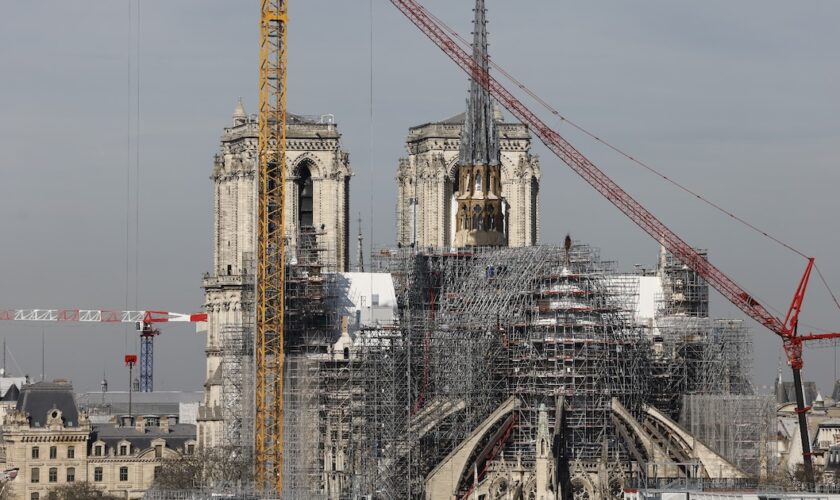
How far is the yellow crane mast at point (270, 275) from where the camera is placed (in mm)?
164625

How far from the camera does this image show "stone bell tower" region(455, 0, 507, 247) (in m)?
188

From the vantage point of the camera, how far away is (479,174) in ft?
624

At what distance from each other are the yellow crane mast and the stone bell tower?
17.5 m

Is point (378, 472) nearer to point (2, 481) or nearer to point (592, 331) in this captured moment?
point (592, 331)

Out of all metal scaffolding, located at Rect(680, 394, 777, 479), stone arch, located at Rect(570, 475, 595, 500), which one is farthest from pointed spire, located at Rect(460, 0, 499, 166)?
stone arch, located at Rect(570, 475, 595, 500)

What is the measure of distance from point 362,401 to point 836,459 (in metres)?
34.6

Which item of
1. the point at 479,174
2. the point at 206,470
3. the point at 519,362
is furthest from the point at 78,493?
the point at 479,174

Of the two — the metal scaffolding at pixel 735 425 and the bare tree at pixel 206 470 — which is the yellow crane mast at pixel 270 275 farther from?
the metal scaffolding at pixel 735 425

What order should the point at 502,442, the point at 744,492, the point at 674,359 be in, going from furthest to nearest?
the point at 674,359 < the point at 502,442 < the point at 744,492

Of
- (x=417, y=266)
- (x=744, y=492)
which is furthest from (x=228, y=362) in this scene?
(x=744, y=492)

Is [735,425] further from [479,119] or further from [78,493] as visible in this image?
[78,493]

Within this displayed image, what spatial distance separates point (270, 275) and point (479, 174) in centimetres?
2373

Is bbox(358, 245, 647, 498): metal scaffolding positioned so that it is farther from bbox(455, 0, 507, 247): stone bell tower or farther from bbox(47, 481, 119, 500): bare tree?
bbox(47, 481, 119, 500): bare tree

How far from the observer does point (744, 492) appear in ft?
459
